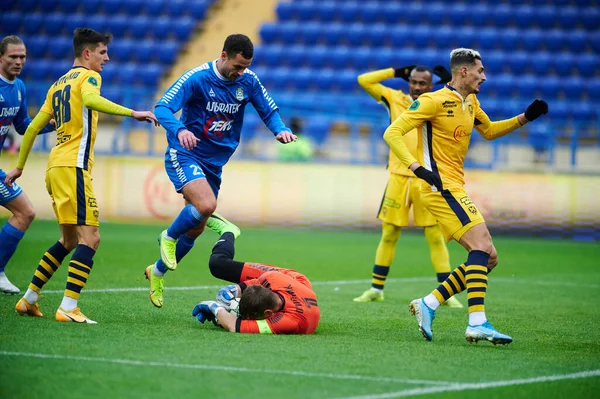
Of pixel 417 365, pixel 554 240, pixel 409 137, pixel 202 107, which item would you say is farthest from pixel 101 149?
pixel 417 365

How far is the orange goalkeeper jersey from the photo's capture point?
7.02 meters

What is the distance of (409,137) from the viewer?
10.6m

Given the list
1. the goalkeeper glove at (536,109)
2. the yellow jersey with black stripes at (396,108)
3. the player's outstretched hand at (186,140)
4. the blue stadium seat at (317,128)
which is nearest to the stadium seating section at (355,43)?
the blue stadium seat at (317,128)

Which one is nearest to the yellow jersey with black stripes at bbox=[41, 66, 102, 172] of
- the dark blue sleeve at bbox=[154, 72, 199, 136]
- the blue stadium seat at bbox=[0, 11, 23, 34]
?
the dark blue sleeve at bbox=[154, 72, 199, 136]

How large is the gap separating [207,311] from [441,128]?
2.39m

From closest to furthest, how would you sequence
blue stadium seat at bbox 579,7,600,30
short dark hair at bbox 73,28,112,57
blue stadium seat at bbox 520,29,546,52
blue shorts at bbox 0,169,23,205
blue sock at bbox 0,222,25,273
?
short dark hair at bbox 73,28,112,57 → blue shorts at bbox 0,169,23,205 → blue sock at bbox 0,222,25,273 → blue stadium seat at bbox 520,29,546,52 → blue stadium seat at bbox 579,7,600,30

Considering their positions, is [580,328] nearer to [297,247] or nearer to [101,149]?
[297,247]

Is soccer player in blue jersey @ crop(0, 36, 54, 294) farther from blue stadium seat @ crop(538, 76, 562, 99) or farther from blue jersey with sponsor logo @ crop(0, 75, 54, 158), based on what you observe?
blue stadium seat @ crop(538, 76, 562, 99)

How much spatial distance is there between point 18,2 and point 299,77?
35.0ft

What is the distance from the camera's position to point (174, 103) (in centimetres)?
771

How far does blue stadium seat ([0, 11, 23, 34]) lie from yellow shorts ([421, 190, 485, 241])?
79.6 ft

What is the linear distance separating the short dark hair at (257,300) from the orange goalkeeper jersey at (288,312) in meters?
0.08

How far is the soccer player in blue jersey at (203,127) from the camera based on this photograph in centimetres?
768

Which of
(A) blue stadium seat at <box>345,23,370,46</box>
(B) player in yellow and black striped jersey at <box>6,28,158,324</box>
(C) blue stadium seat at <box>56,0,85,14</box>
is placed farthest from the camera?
(C) blue stadium seat at <box>56,0,85,14</box>
